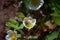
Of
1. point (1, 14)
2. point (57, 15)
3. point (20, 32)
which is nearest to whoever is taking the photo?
point (57, 15)

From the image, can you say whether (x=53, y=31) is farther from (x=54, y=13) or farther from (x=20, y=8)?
(x=20, y=8)

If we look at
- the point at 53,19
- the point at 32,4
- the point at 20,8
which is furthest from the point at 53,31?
the point at 20,8

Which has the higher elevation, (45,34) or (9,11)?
(9,11)

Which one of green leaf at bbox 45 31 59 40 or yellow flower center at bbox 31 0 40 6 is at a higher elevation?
yellow flower center at bbox 31 0 40 6

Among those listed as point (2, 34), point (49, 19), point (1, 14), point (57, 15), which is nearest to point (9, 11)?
point (1, 14)

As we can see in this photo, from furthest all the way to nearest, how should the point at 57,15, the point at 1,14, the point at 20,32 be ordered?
the point at 1,14 → the point at 20,32 → the point at 57,15

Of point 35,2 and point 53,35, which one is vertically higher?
point 35,2

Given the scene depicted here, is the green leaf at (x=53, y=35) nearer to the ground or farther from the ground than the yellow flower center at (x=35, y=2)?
nearer to the ground

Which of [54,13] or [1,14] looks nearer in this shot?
[54,13]

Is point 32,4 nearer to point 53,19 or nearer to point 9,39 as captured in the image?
point 53,19

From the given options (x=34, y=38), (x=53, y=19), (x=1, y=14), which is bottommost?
(x=34, y=38)
